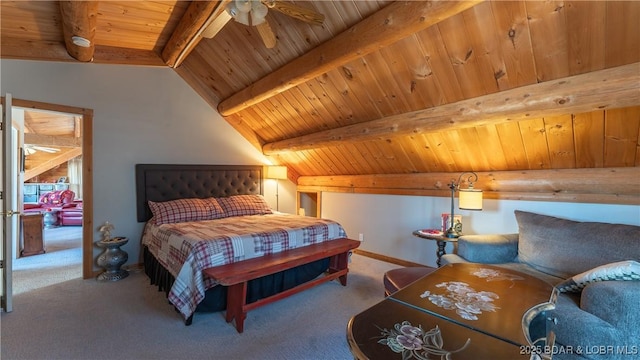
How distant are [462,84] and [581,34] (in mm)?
819

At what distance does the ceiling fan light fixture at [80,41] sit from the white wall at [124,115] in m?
0.75

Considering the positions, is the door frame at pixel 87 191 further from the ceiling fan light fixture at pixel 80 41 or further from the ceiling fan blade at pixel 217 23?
the ceiling fan blade at pixel 217 23

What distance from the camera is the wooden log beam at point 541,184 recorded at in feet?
8.29

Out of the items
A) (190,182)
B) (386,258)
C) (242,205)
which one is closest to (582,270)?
(386,258)

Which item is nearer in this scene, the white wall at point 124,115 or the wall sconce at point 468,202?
the wall sconce at point 468,202

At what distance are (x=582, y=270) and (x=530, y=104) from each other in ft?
4.50

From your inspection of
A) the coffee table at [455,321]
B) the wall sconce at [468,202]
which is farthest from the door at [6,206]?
the wall sconce at [468,202]

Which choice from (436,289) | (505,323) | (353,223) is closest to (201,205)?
(353,223)

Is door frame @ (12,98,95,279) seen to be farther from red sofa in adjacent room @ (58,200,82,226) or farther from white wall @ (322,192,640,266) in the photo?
red sofa in adjacent room @ (58,200,82,226)

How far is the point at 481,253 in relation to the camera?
2686mm

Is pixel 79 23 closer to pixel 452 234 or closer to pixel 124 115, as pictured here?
pixel 124 115

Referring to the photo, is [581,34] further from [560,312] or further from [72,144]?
[72,144]

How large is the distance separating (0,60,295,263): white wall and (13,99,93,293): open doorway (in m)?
0.11

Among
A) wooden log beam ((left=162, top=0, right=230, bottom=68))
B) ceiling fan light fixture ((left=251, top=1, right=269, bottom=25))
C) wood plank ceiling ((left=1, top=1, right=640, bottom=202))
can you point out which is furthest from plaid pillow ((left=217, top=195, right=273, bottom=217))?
ceiling fan light fixture ((left=251, top=1, right=269, bottom=25))
